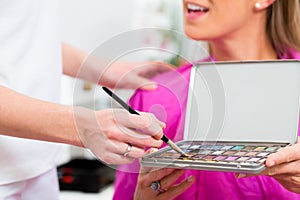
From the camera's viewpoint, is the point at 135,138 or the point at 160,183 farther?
the point at 160,183

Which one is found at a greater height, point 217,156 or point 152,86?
point 152,86

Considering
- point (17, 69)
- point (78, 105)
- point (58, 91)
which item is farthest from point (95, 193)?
point (78, 105)

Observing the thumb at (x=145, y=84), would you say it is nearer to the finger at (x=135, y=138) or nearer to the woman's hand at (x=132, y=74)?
the woman's hand at (x=132, y=74)

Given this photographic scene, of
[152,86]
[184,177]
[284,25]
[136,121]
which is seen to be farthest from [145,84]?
[136,121]

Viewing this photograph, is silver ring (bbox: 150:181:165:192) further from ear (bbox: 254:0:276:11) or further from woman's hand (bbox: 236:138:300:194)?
ear (bbox: 254:0:276:11)

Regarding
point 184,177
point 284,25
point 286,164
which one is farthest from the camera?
point 284,25

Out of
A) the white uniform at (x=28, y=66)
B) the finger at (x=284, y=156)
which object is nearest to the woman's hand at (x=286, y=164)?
the finger at (x=284, y=156)

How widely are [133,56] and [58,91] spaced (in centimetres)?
22

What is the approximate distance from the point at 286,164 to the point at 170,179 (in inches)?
8.0

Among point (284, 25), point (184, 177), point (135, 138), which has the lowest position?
point (184, 177)

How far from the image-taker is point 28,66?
93 cm

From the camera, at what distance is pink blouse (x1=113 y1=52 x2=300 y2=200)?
100 centimetres

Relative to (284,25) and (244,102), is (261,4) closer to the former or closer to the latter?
(284,25)

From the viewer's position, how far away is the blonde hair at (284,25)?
3.70 ft
